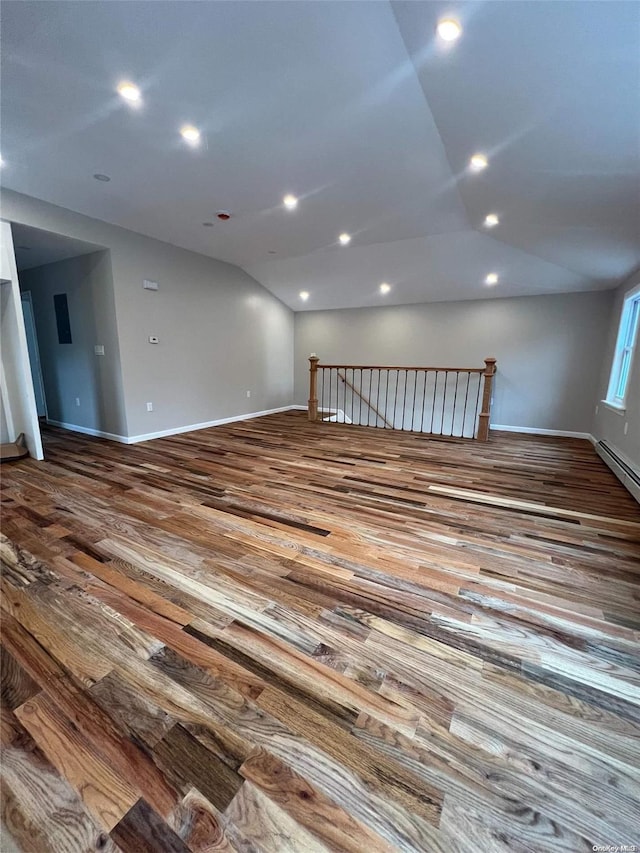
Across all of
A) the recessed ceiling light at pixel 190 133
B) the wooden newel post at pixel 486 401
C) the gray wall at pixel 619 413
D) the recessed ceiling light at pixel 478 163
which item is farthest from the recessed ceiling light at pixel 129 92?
the gray wall at pixel 619 413

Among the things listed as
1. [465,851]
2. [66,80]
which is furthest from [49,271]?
[465,851]

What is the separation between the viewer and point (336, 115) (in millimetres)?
2281

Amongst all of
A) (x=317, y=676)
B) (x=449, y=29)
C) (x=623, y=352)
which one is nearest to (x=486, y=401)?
(x=623, y=352)

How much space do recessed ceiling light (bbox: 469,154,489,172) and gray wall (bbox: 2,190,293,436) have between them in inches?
151

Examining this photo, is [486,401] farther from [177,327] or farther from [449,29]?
[177,327]

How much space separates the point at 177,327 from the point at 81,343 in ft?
4.28

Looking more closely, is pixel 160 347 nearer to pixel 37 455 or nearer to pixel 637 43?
pixel 37 455

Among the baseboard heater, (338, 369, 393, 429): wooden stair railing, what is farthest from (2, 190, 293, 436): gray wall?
the baseboard heater

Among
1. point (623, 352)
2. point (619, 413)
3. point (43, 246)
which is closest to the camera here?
point (619, 413)

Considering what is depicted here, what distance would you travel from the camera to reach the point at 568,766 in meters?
0.97

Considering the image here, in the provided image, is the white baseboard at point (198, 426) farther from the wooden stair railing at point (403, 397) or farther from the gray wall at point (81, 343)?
the wooden stair railing at point (403, 397)

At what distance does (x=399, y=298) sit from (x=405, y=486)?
14.2 ft

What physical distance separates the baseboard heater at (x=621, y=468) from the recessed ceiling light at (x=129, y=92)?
4615 mm

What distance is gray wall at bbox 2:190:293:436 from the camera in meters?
4.13
